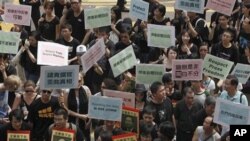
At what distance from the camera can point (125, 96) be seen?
30.9 feet

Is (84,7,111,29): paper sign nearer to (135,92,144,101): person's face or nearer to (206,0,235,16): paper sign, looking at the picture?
(206,0,235,16): paper sign

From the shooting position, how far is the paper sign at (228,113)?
8.59m

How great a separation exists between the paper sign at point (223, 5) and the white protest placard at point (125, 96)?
13.7 ft

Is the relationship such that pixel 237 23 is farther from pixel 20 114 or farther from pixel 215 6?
pixel 20 114

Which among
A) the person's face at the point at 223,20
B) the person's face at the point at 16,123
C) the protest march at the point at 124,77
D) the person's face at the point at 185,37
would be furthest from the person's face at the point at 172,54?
the person's face at the point at 16,123

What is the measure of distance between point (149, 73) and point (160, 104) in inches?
39.2

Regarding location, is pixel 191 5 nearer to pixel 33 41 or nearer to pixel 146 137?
pixel 33 41

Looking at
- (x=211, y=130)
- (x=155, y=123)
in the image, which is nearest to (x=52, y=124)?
(x=155, y=123)

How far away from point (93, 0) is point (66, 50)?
11.4 metres

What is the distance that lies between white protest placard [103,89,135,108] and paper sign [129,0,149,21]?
12.4ft

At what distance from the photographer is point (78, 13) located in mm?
13297

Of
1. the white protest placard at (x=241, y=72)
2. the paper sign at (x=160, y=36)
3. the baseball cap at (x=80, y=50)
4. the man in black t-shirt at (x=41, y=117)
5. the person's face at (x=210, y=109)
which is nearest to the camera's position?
the person's face at (x=210, y=109)

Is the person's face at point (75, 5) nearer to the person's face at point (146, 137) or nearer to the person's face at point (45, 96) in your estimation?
the person's face at point (45, 96)

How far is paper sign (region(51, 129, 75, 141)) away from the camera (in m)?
8.57
